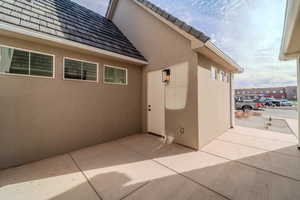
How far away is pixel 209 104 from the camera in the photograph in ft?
14.1

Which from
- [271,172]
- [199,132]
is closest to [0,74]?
[199,132]

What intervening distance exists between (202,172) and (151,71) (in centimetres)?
389

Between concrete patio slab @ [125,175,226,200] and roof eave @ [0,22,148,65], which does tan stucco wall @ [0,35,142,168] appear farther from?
concrete patio slab @ [125,175,226,200]

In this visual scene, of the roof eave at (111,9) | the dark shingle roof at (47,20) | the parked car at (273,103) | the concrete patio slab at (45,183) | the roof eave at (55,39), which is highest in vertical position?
the roof eave at (111,9)

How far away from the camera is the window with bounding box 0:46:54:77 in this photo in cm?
275

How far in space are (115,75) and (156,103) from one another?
1952 mm

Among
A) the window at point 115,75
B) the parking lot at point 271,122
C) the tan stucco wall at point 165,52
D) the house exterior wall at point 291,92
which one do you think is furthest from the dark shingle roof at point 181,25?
the house exterior wall at point 291,92

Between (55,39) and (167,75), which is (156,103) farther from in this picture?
(55,39)

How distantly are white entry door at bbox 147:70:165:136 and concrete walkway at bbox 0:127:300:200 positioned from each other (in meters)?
1.21

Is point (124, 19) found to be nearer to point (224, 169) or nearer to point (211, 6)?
point (211, 6)

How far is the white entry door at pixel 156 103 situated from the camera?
470 centimetres

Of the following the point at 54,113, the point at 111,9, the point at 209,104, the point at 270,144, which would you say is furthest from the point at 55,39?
the point at 270,144

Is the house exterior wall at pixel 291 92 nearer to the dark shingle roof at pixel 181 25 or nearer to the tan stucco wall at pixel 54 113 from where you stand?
the dark shingle roof at pixel 181 25

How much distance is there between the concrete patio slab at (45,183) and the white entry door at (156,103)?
298cm
